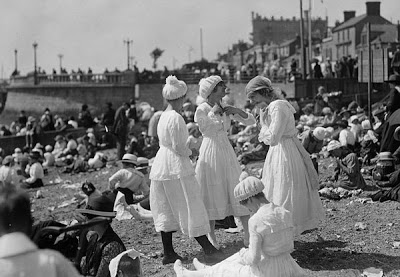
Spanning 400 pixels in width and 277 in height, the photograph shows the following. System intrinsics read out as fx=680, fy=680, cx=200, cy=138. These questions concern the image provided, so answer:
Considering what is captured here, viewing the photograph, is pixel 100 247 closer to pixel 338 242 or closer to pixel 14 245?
pixel 14 245

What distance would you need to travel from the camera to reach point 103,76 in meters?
48.2

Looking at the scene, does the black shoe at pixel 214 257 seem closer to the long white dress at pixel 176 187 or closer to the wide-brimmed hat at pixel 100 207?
the long white dress at pixel 176 187

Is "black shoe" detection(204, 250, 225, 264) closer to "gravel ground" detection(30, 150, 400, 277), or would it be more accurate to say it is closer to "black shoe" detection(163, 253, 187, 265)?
"gravel ground" detection(30, 150, 400, 277)

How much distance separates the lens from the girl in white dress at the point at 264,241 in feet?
18.0

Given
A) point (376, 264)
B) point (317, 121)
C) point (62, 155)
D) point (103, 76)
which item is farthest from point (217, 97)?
point (103, 76)

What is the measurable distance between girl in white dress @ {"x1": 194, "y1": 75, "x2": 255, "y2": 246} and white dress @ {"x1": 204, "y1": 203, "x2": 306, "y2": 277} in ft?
7.41

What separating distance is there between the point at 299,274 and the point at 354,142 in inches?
352

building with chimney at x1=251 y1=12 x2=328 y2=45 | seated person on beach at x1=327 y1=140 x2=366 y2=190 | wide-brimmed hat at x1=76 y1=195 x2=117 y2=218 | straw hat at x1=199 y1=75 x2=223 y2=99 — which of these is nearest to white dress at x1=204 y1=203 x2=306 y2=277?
wide-brimmed hat at x1=76 y1=195 x2=117 y2=218

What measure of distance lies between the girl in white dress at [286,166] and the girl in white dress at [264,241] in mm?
1662

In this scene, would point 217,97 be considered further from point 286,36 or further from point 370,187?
point 286,36

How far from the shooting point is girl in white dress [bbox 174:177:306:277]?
5.48 metres

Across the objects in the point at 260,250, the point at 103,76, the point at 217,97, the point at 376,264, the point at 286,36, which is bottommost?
the point at 376,264

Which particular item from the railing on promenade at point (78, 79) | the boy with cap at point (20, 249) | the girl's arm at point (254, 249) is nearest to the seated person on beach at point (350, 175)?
the girl's arm at point (254, 249)

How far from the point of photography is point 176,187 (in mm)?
7465
